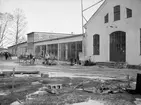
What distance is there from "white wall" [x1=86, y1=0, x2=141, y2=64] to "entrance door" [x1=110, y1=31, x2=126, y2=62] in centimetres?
47

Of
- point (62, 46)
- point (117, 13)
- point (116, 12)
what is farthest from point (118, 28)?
point (62, 46)

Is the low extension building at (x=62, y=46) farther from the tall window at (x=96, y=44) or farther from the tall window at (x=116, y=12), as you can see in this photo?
the tall window at (x=116, y=12)

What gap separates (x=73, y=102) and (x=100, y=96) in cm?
114

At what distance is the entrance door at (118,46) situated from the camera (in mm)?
19844

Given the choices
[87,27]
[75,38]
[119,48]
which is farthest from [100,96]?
[75,38]

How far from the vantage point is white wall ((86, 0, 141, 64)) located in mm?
18406

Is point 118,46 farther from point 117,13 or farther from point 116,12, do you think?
point 116,12

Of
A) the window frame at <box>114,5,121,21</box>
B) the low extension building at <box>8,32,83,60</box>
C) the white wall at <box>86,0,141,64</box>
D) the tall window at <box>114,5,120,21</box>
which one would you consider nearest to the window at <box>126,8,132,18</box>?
the white wall at <box>86,0,141,64</box>

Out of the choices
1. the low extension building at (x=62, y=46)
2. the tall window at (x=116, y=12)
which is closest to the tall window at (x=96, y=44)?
the low extension building at (x=62, y=46)

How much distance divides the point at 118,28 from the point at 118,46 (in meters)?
1.99

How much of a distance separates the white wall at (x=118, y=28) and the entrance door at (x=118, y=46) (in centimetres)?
47

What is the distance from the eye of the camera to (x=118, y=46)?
20.5 meters

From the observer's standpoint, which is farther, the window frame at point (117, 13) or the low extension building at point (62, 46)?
the low extension building at point (62, 46)

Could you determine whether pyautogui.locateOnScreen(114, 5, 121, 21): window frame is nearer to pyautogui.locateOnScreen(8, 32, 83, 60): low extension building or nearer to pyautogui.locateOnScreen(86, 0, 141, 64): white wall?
pyautogui.locateOnScreen(86, 0, 141, 64): white wall
